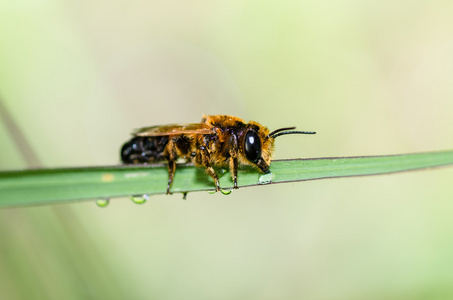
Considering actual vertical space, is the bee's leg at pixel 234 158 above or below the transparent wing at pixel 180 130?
below

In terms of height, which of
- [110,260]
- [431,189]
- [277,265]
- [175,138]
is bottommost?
[277,265]

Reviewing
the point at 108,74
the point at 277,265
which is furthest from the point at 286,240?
the point at 108,74

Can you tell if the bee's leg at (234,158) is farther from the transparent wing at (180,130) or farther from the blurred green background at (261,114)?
the blurred green background at (261,114)

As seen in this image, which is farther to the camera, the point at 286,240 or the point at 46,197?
the point at 286,240

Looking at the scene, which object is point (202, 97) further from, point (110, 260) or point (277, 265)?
point (110, 260)

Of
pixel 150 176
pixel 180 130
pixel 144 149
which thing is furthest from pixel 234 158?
pixel 144 149

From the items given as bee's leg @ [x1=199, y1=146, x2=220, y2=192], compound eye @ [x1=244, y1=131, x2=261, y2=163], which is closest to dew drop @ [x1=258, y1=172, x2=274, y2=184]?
compound eye @ [x1=244, y1=131, x2=261, y2=163]

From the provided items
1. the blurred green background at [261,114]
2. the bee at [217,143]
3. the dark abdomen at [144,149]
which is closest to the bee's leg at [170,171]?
the bee at [217,143]
